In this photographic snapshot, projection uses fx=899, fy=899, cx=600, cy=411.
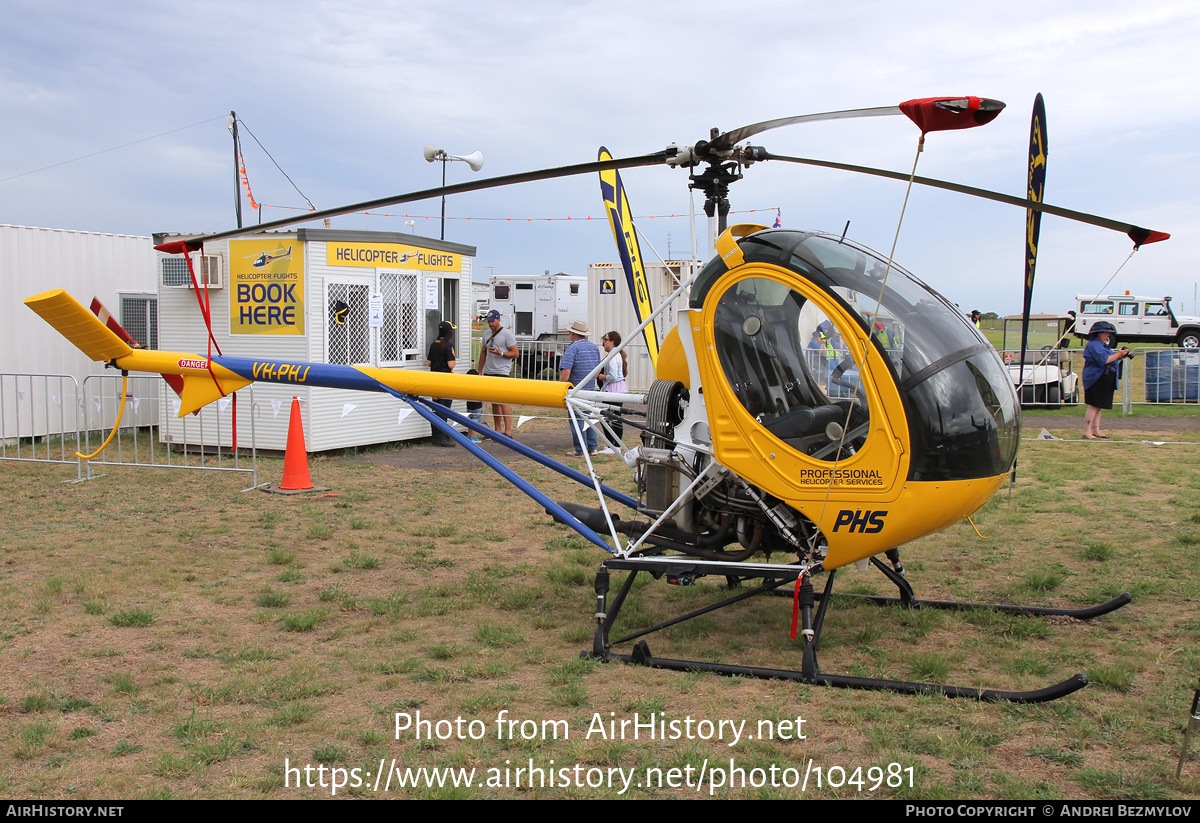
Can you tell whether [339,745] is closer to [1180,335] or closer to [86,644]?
[86,644]

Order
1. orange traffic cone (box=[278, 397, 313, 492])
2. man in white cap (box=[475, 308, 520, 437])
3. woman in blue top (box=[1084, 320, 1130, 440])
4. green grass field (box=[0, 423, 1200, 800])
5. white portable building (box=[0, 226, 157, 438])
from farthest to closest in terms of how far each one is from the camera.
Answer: woman in blue top (box=[1084, 320, 1130, 440]), white portable building (box=[0, 226, 157, 438]), man in white cap (box=[475, 308, 520, 437]), orange traffic cone (box=[278, 397, 313, 492]), green grass field (box=[0, 423, 1200, 800])

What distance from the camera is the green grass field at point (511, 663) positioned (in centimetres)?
362

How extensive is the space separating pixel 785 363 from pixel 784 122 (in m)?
1.20

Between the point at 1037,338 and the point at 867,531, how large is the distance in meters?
24.0

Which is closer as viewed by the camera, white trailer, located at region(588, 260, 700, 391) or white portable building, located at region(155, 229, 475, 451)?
white portable building, located at region(155, 229, 475, 451)

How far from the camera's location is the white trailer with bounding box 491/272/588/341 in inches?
1067

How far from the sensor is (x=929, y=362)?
13.9ft

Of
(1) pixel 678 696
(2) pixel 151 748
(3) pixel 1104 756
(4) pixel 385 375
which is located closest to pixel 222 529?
(4) pixel 385 375

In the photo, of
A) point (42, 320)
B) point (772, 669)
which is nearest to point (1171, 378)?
point (772, 669)

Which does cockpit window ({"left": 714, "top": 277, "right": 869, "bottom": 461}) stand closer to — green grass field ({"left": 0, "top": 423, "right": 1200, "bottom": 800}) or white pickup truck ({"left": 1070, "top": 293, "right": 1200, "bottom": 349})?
green grass field ({"left": 0, "top": 423, "right": 1200, "bottom": 800})

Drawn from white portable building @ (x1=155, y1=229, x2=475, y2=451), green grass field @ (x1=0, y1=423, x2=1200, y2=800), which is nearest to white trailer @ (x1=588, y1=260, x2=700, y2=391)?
white portable building @ (x1=155, y1=229, x2=475, y2=451)

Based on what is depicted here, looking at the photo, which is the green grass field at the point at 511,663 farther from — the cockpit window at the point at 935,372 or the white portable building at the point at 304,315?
the white portable building at the point at 304,315

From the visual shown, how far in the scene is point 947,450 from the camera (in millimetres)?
4246

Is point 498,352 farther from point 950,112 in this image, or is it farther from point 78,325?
point 950,112
